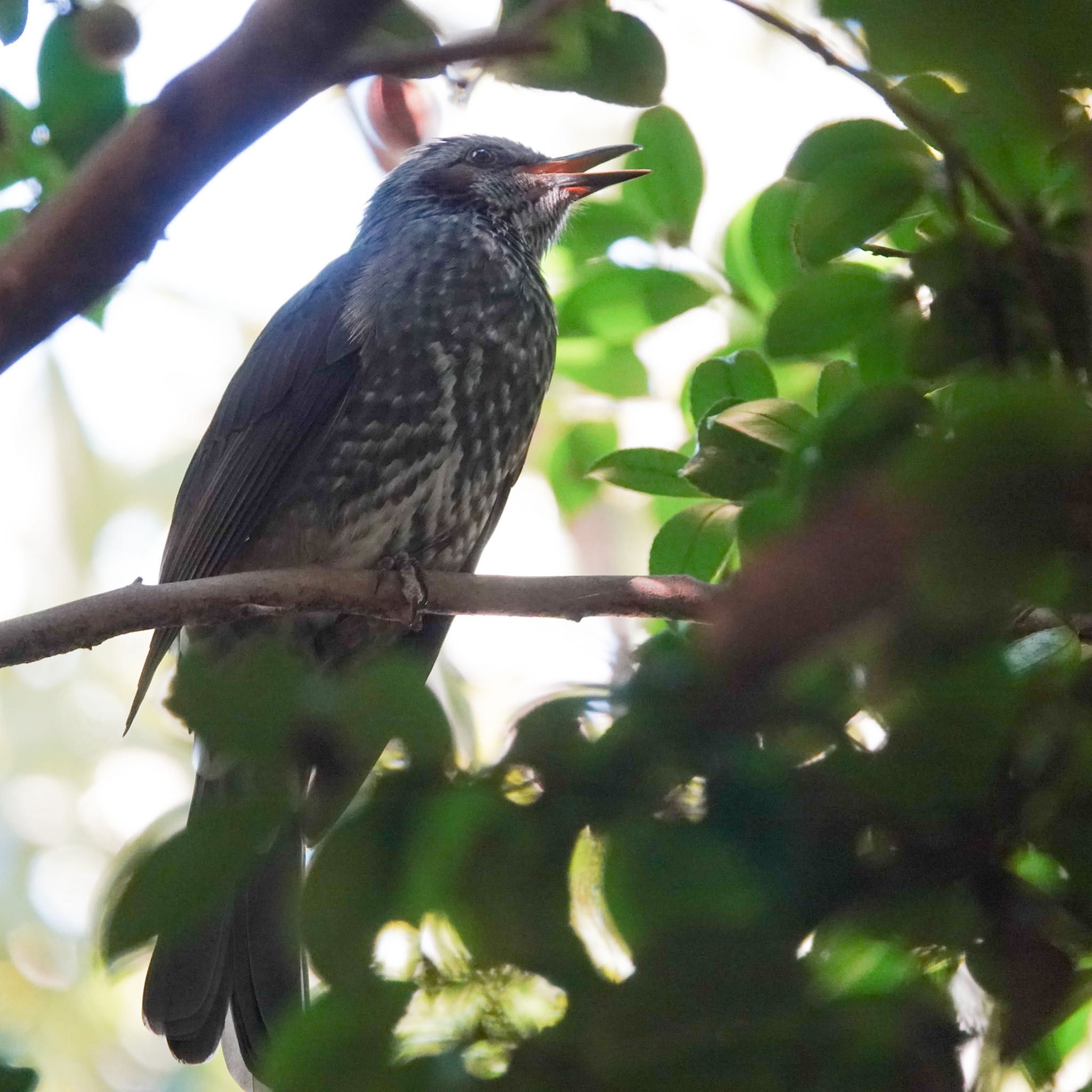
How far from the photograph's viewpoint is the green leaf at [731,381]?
1744mm

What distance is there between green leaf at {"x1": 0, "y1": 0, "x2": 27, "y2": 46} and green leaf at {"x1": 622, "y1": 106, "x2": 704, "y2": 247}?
0.84 m

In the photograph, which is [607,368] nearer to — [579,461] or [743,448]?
[579,461]

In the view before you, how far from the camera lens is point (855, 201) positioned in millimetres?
1062

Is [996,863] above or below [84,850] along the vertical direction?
above

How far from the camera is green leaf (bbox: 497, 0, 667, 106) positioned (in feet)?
4.71

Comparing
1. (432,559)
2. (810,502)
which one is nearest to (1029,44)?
(810,502)

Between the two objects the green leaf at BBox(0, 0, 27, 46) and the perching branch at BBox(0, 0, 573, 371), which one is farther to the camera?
the green leaf at BBox(0, 0, 27, 46)

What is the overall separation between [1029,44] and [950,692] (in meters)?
0.31

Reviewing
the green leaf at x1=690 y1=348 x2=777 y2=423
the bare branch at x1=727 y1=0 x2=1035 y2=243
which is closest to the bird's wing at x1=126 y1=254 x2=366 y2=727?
the green leaf at x1=690 y1=348 x2=777 y2=423

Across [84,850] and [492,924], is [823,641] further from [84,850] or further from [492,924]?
[84,850]

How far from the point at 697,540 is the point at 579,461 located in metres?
0.45

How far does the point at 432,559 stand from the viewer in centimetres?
290

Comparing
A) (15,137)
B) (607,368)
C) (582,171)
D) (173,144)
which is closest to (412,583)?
(607,368)

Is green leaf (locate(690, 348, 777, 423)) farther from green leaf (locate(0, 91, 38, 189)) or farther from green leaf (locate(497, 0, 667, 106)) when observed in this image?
green leaf (locate(0, 91, 38, 189))
